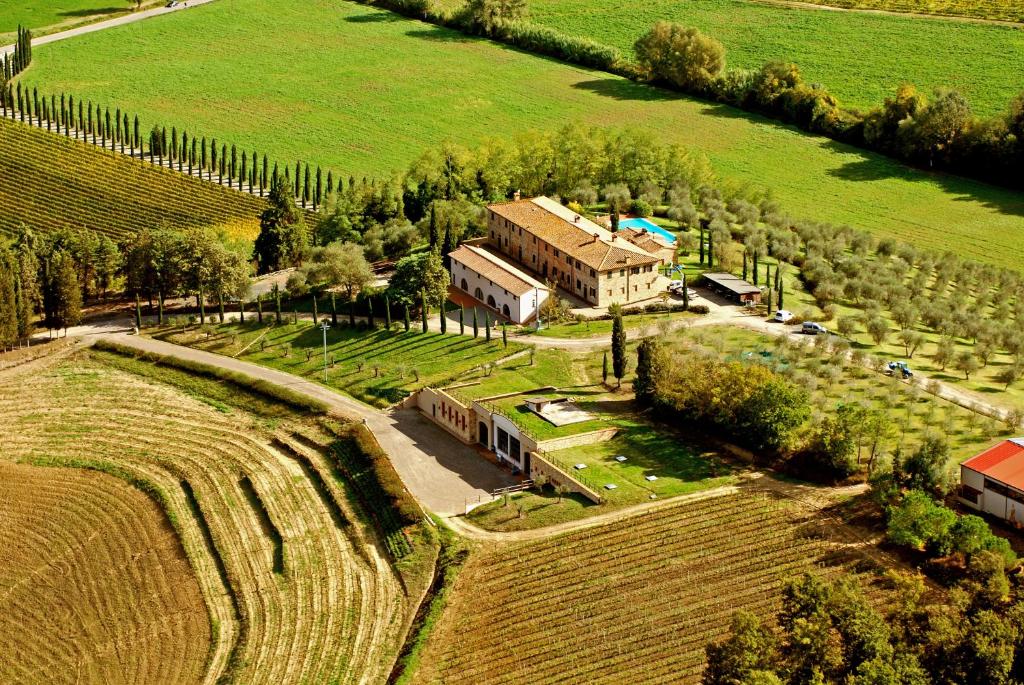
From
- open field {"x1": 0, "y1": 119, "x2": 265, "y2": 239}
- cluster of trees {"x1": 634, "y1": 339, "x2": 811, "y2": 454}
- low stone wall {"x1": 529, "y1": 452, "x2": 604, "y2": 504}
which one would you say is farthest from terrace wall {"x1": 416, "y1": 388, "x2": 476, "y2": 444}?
open field {"x1": 0, "y1": 119, "x2": 265, "y2": 239}

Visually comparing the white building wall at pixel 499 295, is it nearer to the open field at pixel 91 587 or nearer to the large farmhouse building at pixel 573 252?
the large farmhouse building at pixel 573 252

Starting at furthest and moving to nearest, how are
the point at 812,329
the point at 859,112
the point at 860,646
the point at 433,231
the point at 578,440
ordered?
Answer: the point at 859,112, the point at 433,231, the point at 812,329, the point at 578,440, the point at 860,646

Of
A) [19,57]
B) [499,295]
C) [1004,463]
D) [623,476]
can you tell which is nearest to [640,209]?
[499,295]

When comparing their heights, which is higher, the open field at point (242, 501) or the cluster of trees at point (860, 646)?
the cluster of trees at point (860, 646)

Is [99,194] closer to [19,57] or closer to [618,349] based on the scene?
[19,57]

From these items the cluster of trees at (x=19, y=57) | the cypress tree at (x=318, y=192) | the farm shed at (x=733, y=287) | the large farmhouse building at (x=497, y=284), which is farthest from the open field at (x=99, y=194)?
the farm shed at (x=733, y=287)

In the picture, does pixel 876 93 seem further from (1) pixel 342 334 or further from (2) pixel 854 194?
(1) pixel 342 334

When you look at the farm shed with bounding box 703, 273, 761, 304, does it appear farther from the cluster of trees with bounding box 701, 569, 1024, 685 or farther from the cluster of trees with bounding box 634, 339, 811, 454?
the cluster of trees with bounding box 701, 569, 1024, 685

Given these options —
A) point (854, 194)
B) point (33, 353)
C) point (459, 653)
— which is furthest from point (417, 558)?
point (854, 194)
